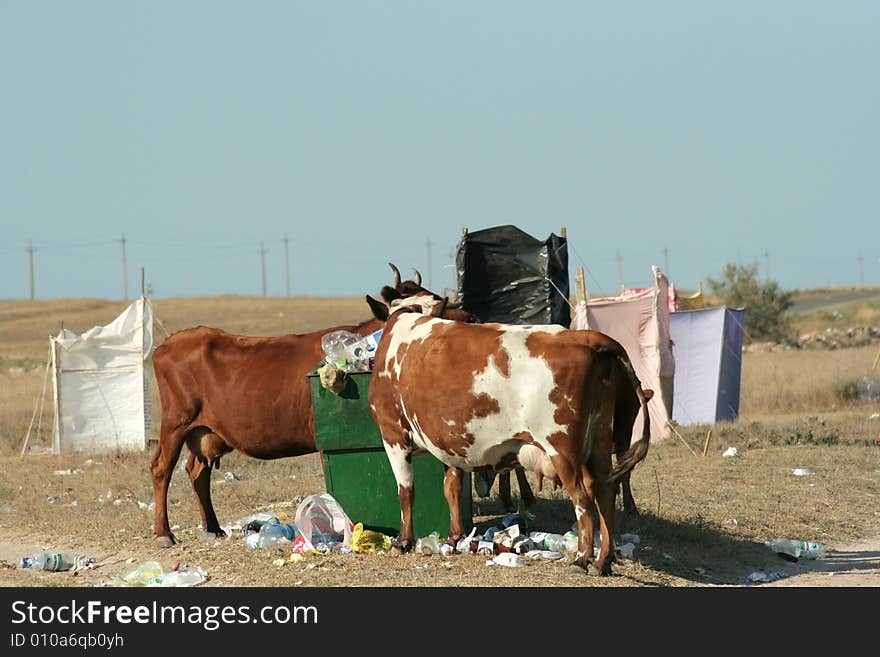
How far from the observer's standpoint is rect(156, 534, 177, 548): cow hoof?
428 inches

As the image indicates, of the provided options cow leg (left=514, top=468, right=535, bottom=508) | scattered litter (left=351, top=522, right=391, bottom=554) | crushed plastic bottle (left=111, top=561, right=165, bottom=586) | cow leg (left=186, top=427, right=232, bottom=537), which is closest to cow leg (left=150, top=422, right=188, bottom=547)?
cow leg (left=186, top=427, right=232, bottom=537)

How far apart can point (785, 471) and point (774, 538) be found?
359 centimetres

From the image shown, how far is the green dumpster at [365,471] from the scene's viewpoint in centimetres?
1010

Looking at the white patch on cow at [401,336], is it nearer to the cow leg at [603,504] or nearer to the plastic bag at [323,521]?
the plastic bag at [323,521]

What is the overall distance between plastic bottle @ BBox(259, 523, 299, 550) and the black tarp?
423cm

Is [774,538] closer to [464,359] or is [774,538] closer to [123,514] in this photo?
[464,359]

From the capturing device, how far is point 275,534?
1043 cm

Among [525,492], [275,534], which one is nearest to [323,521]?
[275,534]

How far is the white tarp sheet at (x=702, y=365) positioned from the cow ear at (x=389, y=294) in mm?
9792

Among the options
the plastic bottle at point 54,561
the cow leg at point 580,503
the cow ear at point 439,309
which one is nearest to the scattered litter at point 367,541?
the cow leg at point 580,503

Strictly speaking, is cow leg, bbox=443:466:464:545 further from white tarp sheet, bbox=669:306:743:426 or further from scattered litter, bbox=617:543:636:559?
white tarp sheet, bbox=669:306:743:426

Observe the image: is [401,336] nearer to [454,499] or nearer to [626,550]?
[454,499]

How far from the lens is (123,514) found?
1302 centimetres
